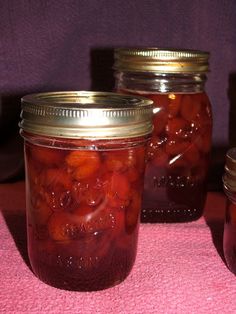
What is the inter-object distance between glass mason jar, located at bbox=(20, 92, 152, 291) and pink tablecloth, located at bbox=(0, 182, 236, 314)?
0.07 ft

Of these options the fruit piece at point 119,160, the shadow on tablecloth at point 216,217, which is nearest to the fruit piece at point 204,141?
the shadow on tablecloth at point 216,217

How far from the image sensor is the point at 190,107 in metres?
0.75

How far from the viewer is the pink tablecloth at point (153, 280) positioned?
0.57m

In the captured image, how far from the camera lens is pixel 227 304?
0.58 meters

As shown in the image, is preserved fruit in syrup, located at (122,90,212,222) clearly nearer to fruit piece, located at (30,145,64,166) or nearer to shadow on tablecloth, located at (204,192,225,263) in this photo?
shadow on tablecloth, located at (204,192,225,263)

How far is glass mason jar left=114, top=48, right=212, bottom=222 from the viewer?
28.7 inches

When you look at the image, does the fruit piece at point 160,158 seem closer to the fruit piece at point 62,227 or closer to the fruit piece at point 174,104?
the fruit piece at point 174,104

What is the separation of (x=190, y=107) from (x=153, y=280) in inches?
9.5

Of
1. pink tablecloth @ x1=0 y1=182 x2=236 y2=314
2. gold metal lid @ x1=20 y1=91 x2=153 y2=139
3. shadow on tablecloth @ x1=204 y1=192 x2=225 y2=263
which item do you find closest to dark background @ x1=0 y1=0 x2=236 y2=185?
shadow on tablecloth @ x1=204 y1=192 x2=225 y2=263

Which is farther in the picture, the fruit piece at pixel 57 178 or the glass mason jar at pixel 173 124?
the glass mason jar at pixel 173 124

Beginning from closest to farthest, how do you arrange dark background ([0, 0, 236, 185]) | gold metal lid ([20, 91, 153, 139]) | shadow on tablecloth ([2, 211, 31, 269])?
1. gold metal lid ([20, 91, 153, 139])
2. shadow on tablecloth ([2, 211, 31, 269])
3. dark background ([0, 0, 236, 185])

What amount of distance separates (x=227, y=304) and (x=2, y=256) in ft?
0.86

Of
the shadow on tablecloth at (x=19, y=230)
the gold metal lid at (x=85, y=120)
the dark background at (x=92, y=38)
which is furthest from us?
the dark background at (x=92, y=38)

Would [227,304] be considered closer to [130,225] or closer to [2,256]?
[130,225]
